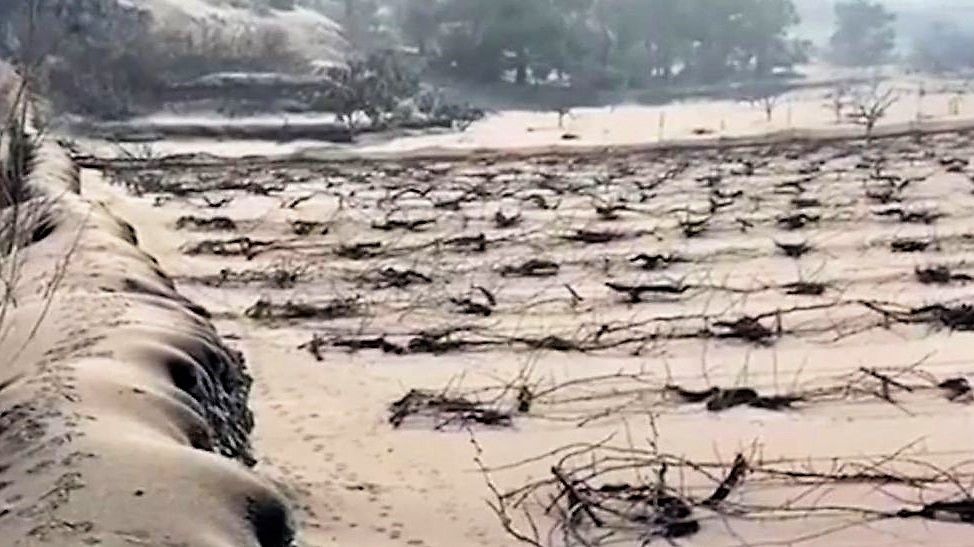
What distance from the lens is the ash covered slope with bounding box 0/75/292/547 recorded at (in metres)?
2.67

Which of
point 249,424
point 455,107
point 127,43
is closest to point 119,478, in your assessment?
point 249,424

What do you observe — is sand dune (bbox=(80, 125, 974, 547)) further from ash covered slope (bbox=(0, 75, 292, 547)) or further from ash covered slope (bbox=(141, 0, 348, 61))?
ash covered slope (bbox=(141, 0, 348, 61))

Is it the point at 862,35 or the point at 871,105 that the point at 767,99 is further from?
the point at 862,35

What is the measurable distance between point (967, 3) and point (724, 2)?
1325 centimetres

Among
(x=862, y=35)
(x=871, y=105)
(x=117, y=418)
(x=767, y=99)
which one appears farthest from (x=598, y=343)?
(x=862, y=35)

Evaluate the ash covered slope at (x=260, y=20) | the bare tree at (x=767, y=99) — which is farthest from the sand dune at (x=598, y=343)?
the ash covered slope at (x=260, y=20)

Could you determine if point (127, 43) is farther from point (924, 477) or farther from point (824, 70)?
point (924, 477)

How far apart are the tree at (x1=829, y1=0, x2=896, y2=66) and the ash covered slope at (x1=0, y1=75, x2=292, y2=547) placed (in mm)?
28140

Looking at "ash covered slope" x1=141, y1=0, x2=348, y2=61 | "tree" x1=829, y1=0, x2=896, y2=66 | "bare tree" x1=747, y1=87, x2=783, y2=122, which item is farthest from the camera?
"tree" x1=829, y1=0, x2=896, y2=66

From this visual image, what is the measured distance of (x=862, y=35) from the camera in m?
32.2

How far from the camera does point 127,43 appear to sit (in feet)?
77.0

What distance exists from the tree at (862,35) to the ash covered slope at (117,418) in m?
28.1

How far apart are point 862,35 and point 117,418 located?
31.1 meters

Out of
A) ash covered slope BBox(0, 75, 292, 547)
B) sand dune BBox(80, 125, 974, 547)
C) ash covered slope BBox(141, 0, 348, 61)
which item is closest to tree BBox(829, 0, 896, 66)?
ash covered slope BBox(141, 0, 348, 61)
